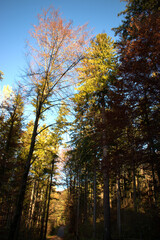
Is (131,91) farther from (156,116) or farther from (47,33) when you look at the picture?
(47,33)

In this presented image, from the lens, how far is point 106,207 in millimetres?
8969

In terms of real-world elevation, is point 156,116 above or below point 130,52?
below

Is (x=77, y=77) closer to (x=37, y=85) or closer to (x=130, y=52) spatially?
(x=37, y=85)

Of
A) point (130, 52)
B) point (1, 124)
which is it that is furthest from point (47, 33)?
point (1, 124)

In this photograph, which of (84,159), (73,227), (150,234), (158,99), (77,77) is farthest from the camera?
(73,227)

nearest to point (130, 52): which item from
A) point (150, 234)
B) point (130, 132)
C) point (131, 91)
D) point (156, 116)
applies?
point (131, 91)

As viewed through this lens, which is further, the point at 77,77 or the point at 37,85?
the point at 77,77

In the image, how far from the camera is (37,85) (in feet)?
19.2

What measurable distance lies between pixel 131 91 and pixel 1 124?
35.2 feet

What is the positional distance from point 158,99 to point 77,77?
11.7 ft

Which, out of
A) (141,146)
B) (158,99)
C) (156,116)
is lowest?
Answer: (141,146)

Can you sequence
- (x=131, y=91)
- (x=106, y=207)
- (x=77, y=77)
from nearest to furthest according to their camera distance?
(x=131, y=91) < (x=77, y=77) < (x=106, y=207)

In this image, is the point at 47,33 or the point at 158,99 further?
the point at 47,33

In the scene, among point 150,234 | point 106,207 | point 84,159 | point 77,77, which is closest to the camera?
point 77,77
